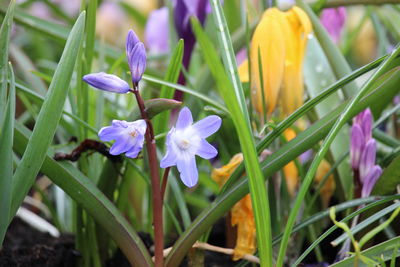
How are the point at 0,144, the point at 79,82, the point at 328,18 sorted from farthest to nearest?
the point at 328,18 → the point at 79,82 → the point at 0,144

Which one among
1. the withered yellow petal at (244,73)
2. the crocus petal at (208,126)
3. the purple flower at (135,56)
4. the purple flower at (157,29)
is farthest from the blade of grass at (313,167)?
the purple flower at (157,29)

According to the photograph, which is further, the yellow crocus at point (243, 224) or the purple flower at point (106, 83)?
the yellow crocus at point (243, 224)

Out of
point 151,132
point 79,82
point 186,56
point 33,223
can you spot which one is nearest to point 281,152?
point 151,132

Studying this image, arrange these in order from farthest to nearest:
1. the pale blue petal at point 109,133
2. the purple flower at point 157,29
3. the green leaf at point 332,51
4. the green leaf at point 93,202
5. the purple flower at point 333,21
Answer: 1. the purple flower at point 157,29
2. the purple flower at point 333,21
3. the green leaf at point 332,51
4. the green leaf at point 93,202
5. the pale blue petal at point 109,133

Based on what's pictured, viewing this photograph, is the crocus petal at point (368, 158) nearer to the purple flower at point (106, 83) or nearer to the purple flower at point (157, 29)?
the purple flower at point (106, 83)

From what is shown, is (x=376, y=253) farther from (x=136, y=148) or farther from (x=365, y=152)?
(x=136, y=148)

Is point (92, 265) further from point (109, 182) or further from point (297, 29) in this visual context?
point (297, 29)
